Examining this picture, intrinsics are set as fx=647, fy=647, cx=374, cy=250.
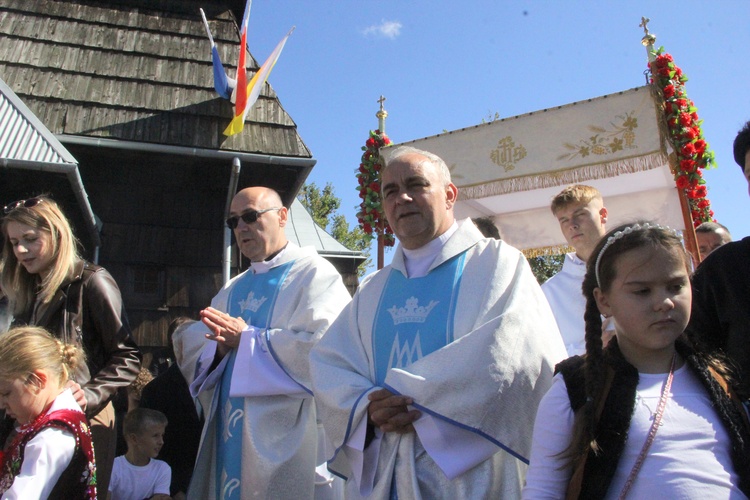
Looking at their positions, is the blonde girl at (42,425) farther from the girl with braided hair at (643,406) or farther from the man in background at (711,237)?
the man in background at (711,237)

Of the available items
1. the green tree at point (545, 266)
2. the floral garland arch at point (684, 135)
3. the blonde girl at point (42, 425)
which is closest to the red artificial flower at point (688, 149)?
the floral garland arch at point (684, 135)

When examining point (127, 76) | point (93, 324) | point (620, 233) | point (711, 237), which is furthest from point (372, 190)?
point (620, 233)

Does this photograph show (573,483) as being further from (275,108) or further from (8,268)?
(275,108)

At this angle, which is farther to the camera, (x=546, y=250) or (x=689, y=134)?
(x=546, y=250)

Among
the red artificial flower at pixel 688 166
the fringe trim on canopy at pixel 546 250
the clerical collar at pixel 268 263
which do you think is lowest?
the clerical collar at pixel 268 263

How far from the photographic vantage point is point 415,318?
2682 millimetres

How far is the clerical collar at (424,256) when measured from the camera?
9.36 feet

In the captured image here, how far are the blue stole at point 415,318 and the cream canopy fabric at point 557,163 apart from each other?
3.37m

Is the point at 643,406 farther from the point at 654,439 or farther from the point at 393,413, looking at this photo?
the point at 393,413

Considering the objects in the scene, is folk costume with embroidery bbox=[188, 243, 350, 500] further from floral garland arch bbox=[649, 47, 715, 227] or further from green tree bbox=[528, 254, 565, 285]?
green tree bbox=[528, 254, 565, 285]

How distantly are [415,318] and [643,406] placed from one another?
1.08 m

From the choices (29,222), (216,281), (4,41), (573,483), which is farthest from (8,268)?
(4,41)

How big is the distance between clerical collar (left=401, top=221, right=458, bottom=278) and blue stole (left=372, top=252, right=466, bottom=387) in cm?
5

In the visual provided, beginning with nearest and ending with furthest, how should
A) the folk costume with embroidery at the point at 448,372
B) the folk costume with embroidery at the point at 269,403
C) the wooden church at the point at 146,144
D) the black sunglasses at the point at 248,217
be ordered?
the folk costume with embroidery at the point at 448,372
the folk costume with embroidery at the point at 269,403
the black sunglasses at the point at 248,217
the wooden church at the point at 146,144
